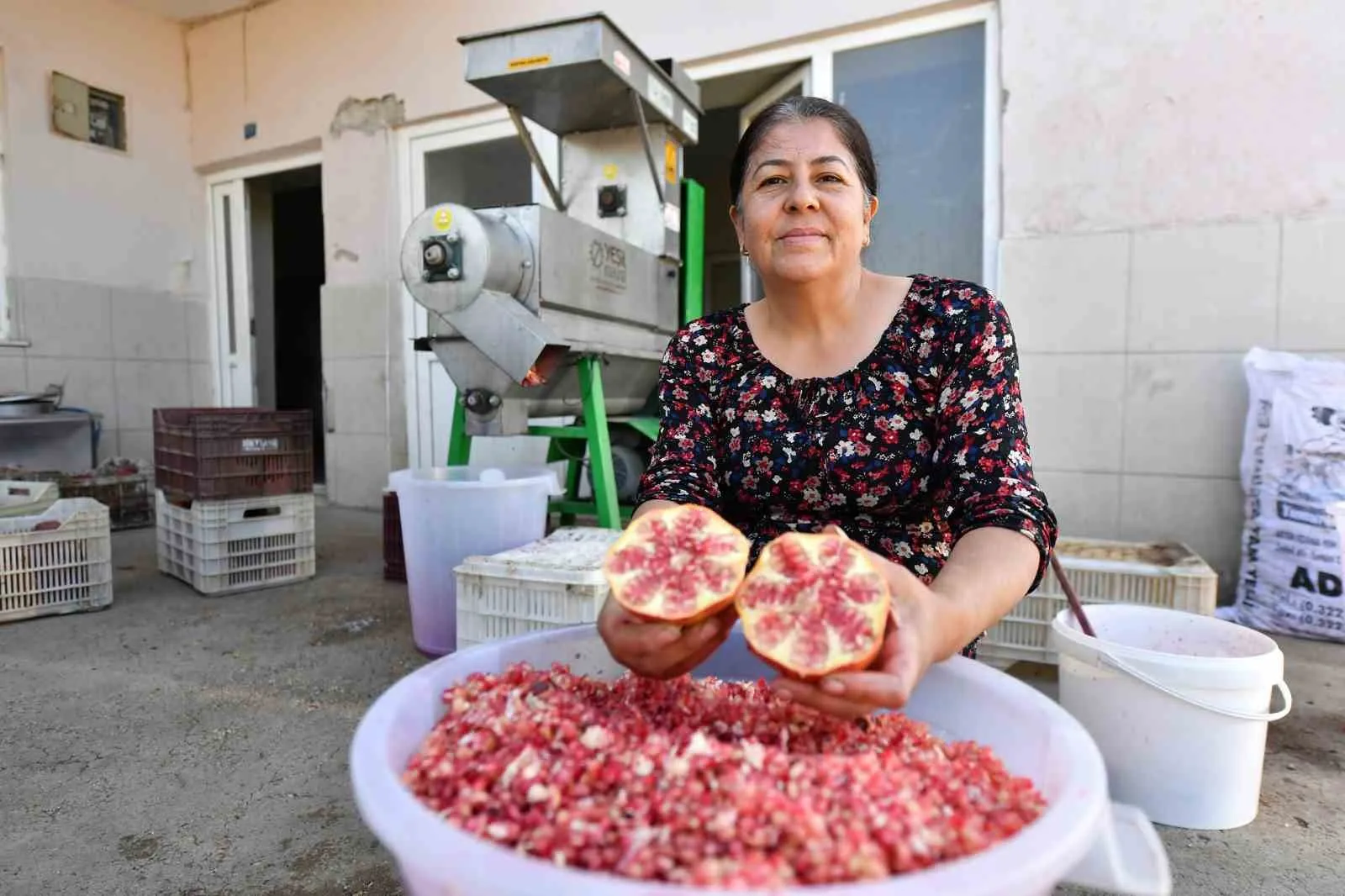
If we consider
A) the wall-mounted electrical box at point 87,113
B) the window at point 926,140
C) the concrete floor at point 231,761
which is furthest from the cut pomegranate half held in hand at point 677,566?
the wall-mounted electrical box at point 87,113

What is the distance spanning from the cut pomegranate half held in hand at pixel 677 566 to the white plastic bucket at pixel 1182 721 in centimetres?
110

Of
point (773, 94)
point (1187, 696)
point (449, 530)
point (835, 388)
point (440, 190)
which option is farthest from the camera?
point (440, 190)

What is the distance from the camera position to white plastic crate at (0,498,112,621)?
9.42 feet

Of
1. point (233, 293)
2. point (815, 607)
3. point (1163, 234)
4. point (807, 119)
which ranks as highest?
point (233, 293)

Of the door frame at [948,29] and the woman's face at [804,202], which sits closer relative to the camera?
the woman's face at [804,202]

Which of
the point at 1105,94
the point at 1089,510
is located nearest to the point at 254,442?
the point at 1089,510

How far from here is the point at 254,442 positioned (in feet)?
10.8

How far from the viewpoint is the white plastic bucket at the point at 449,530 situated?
246cm

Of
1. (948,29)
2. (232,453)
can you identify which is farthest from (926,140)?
(232,453)

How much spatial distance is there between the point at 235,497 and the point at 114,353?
3.15 m

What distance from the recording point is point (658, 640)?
0.81 meters

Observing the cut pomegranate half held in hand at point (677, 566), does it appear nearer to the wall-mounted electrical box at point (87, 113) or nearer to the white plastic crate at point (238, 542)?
the white plastic crate at point (238, 542)

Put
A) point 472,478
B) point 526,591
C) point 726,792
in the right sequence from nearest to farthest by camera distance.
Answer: point 726,792 < point 526,591 < point 472,478

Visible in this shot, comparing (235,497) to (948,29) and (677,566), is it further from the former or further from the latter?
(948,29)
